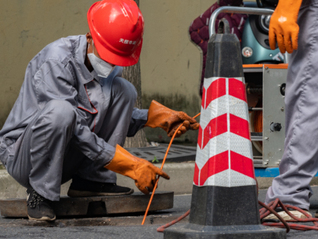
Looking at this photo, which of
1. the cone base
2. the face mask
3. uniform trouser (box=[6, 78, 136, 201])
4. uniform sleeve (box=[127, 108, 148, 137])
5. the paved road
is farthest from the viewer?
uniform sleeve (box=[127, 108, 148, 137])

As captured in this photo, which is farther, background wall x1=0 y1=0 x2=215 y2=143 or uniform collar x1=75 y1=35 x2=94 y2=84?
background wall x1=0 y1=0 x2=215 y2=143

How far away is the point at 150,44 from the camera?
5875 mm

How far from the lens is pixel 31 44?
5500 millimetres

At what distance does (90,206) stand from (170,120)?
63 centimetres

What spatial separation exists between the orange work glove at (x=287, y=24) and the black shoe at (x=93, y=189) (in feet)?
3.71

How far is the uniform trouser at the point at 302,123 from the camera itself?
88.2 inches

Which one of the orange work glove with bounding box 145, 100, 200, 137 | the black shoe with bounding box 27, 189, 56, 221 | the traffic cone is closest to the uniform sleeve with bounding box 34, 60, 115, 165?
the black shoe with bounding box 27, 189, 56, 221

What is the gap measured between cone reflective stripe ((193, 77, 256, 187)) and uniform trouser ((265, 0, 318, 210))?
A: 0.64m

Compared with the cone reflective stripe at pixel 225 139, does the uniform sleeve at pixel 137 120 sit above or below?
below

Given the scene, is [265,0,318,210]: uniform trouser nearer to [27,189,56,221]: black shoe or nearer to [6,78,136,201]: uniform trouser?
[6,78,136,201]: uniform trouser

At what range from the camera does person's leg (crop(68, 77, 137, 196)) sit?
2.54 m

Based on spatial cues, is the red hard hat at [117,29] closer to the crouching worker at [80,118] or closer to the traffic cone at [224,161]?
the crouching worker at [80,118]

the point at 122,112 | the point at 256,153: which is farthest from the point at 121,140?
the point at 256,153

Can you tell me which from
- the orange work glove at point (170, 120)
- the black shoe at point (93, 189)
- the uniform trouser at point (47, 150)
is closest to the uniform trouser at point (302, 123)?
the orange work glove at point (170, 120)
